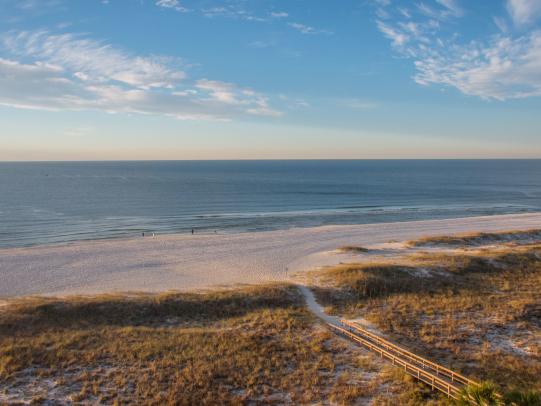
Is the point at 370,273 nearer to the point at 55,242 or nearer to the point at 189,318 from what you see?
the point at 189,318

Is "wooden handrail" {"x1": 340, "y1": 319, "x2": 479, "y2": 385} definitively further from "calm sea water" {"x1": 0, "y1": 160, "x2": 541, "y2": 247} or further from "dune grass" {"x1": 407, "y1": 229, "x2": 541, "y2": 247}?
"calm sea water" {"x1": 0, "y1": 160, "x2": 541, "y2": 247}

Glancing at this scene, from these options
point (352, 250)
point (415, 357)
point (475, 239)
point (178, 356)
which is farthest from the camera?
point (475, 239)

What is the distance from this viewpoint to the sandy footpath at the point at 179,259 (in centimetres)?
3716

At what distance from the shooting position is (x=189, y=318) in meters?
28.2

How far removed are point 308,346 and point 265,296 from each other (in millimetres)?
9164

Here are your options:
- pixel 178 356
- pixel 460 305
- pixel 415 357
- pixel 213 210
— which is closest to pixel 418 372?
pixel 415 357

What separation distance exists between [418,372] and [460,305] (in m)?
12.9

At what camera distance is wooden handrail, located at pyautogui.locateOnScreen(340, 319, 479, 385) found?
18.2 meters

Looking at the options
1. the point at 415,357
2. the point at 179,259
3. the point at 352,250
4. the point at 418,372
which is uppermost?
the point at 418,372

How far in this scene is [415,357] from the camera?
20812 mm

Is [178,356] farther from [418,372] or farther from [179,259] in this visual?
[179,259]

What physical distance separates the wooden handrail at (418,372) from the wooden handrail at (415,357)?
327 millimetres

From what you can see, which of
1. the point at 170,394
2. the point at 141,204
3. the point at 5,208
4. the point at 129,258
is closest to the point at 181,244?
the point at 129,258

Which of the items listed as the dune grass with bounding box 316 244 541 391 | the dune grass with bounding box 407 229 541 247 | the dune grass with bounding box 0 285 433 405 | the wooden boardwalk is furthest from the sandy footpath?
the wooden boardwalk
